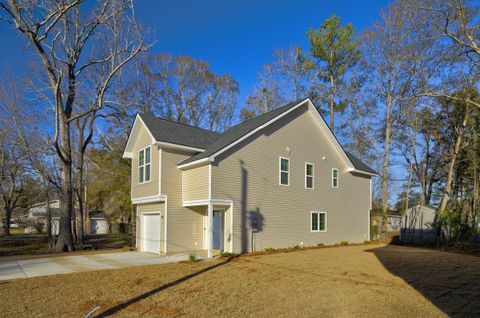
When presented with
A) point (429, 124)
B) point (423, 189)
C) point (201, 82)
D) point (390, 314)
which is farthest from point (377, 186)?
point (390, 314)

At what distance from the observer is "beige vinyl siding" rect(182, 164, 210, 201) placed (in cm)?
1475

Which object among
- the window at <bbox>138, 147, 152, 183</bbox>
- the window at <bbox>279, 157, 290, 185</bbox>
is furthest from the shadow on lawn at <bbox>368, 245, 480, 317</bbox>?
the window at <bbox>138, 147, 152, 183</bbox>

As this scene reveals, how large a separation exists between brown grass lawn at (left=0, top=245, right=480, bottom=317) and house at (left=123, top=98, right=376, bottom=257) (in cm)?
345

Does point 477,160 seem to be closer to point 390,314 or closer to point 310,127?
point 310,127

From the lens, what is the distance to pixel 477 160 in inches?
948

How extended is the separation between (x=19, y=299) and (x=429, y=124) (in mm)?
33179

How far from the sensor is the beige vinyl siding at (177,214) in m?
15.3

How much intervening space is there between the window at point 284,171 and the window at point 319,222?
107 inches

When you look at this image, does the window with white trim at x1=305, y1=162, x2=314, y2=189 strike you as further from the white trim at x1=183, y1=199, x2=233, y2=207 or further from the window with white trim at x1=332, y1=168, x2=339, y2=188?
the white trim at x1=183, y1=199, x2=233, y2=207

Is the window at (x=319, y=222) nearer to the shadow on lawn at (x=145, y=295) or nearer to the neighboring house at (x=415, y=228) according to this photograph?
the neighboring house at (x=415, y=228)

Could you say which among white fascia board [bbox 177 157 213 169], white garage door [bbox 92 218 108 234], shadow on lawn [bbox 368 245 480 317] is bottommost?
white garage door [bbox 92 218 108 234]

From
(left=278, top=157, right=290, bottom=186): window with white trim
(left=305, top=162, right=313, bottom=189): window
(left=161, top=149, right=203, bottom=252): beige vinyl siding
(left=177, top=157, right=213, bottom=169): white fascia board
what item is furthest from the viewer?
(left=305, top=162, right=313, bottom=189): window

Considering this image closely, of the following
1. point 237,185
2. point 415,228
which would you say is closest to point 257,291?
point 237,185

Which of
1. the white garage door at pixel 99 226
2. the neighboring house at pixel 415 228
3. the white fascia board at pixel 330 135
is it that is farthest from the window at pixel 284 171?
the white garage door at pixel 99 226
